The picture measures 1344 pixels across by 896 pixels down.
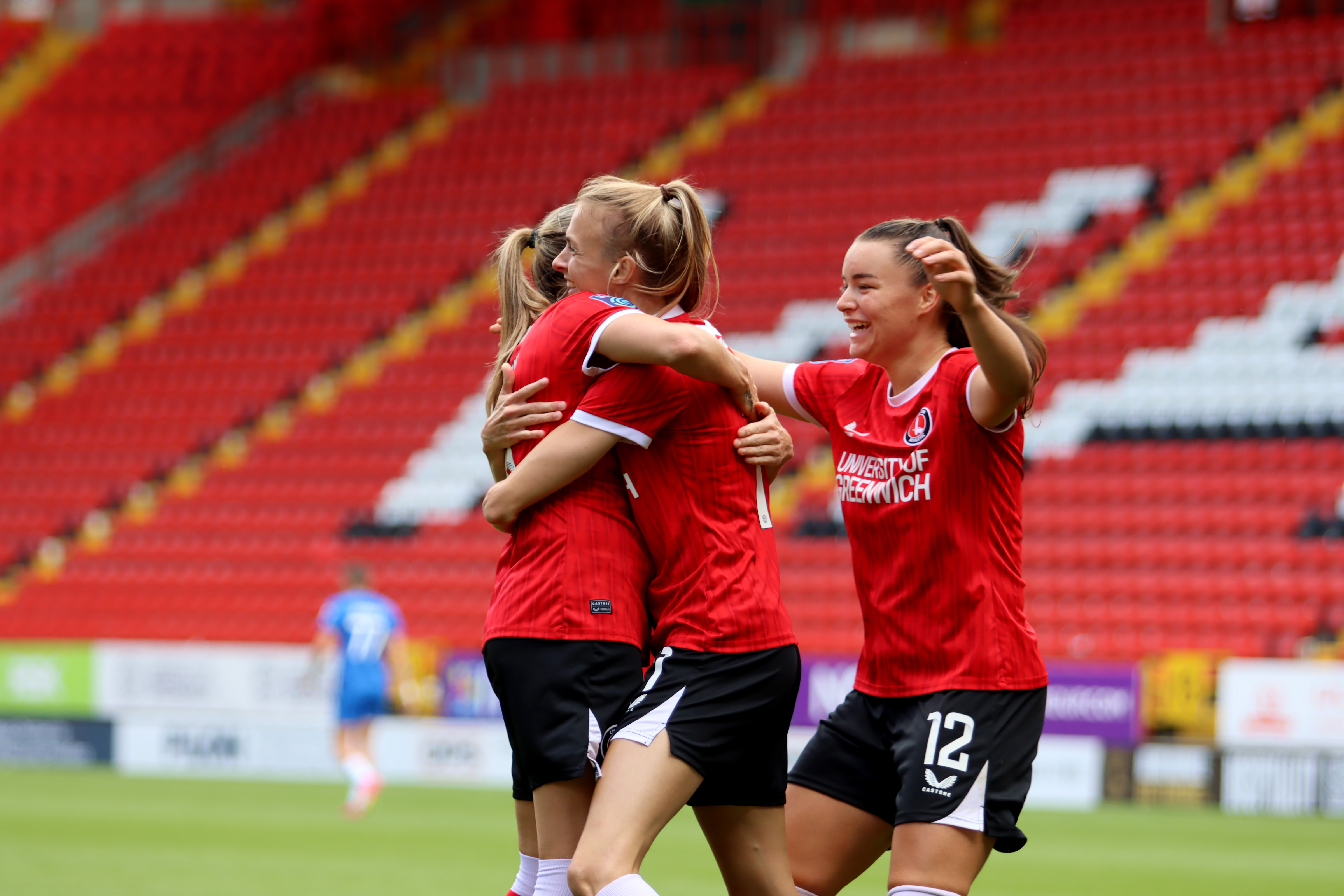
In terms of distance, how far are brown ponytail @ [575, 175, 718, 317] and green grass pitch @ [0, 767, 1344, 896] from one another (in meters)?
5.12

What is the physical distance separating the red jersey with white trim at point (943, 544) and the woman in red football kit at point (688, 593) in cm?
33

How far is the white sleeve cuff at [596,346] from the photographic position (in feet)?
12.1

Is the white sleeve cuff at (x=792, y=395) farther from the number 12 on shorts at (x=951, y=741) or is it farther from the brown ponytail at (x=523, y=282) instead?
the number 12 on shorts at (x=951, y=741)

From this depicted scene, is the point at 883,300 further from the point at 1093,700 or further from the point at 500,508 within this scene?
the point at 1093,700

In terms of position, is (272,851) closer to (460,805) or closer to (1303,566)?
(460,805)

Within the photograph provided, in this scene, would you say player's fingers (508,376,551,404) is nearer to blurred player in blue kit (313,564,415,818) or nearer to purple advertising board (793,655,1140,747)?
blurred player in blue kit (313,564,415,818)

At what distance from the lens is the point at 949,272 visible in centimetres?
356

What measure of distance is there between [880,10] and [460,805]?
44.6ft

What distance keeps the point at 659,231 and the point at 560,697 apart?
3.50ft

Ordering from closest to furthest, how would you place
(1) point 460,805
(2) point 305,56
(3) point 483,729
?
(1) point 460,805 < (3) point 483,729 < (2) point 305,56

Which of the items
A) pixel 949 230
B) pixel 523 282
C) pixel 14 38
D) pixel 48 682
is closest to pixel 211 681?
pixel 48 682

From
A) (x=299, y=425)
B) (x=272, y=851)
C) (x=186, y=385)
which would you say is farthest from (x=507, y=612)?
(x=186, y=385)

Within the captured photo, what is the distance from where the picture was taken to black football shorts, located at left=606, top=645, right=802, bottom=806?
12.0 ft

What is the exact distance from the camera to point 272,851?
10.1m
